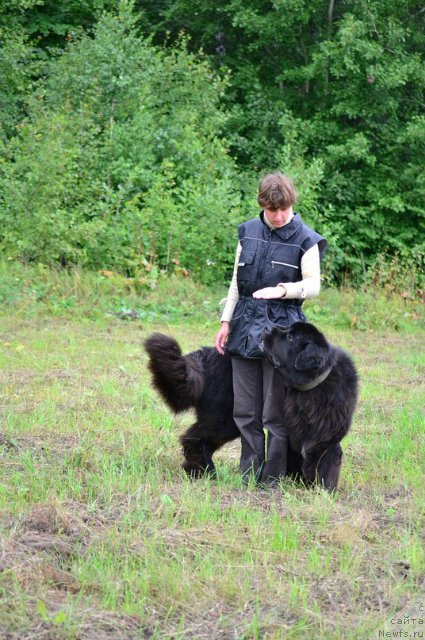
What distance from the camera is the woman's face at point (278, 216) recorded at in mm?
5504

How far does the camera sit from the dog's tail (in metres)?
5.59

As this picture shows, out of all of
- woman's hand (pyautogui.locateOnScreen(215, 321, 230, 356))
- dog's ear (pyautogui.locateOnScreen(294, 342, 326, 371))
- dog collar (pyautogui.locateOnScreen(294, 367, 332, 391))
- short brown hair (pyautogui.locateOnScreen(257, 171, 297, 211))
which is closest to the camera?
dog's ear (pyautogui.locateOnScreen(294, 342, 326, 371))

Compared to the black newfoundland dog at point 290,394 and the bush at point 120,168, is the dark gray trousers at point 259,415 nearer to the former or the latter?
the black newfoundland dog at point 290,394

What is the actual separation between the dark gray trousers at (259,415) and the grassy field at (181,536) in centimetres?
17

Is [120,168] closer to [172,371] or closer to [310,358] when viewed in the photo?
[172,371]

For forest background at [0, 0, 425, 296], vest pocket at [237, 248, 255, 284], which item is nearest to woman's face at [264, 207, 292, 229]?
vest pocket at [237, 248, 255, 284]

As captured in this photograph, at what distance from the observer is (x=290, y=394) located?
5.47m

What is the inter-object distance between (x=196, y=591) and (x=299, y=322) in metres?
1.90

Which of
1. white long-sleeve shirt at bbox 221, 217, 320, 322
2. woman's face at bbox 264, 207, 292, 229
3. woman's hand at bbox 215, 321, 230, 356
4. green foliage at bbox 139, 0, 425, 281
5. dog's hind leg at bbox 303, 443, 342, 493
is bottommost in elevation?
dog's hind leg at bbox 303, 443, 342, 493

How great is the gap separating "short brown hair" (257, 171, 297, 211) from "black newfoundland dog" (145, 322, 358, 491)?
759 millimetres

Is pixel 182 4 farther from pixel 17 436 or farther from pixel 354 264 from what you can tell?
pixel 17 436

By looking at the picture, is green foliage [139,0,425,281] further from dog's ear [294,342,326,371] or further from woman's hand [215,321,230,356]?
dog's ear [294,342,326,371]

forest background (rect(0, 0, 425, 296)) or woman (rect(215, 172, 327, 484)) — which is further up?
forest background (rect(0, 0, 425, 296))

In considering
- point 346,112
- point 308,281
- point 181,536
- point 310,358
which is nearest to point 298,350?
point 310,358
